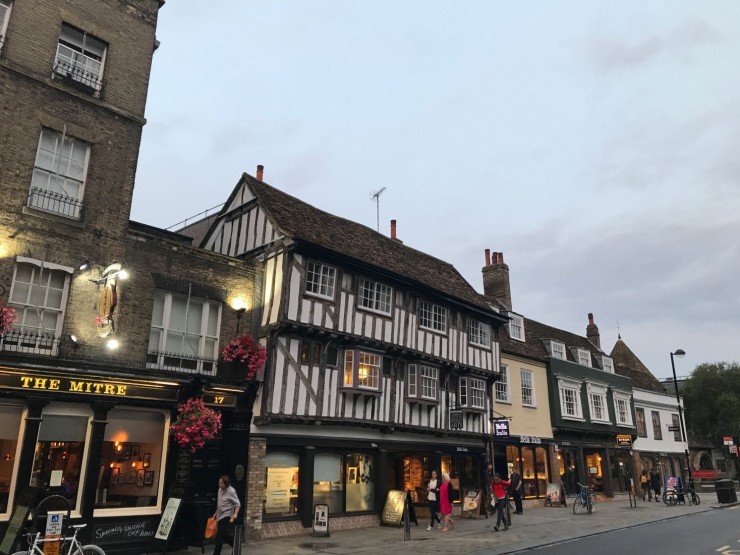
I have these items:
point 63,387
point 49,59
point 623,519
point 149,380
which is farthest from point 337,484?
point 49,59

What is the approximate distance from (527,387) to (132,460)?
1997cm

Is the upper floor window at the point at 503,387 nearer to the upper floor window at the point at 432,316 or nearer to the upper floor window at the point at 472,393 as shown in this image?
the upper floor window at the point at 472,393

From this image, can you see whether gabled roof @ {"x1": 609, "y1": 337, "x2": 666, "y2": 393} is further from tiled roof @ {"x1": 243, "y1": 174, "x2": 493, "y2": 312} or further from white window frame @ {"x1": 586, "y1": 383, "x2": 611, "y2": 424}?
tiled roof @ {"x1": 243, "y1": 174, "x2": 493, "y2": 312}

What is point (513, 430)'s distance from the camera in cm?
2616

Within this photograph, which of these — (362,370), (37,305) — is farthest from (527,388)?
(37,305)

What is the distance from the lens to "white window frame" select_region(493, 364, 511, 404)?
85.1 feet

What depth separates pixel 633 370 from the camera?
40406 mm

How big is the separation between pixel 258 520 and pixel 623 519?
519 inches

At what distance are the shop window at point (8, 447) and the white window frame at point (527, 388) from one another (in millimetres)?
21758

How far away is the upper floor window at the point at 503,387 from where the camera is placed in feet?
85.4

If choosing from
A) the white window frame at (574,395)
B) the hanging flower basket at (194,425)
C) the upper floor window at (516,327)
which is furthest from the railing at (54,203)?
the white window frame at (574,395)

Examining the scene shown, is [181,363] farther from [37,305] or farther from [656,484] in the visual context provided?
[656,484]

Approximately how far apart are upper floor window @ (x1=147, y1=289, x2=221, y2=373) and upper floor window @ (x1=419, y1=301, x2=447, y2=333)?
27.6 ft

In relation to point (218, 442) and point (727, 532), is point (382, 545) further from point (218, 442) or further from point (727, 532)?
point (727, 532)
